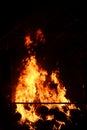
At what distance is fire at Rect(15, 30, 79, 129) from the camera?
5.37 metres

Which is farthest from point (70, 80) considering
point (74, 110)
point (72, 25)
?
point (72, 25)

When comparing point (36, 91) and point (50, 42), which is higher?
point (50, 42)

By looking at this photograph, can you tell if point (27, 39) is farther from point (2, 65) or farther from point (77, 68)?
point (77, 68)

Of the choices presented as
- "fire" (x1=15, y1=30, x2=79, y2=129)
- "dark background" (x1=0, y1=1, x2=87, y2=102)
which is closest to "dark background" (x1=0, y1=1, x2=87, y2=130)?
"dark background" (x1=0, y1=1, x2=87, y2=102)

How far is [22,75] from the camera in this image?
5.60 meters

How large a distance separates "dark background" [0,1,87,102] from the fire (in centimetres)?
20

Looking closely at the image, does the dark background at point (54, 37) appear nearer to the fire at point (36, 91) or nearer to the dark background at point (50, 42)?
the dark background at point (50, 42)

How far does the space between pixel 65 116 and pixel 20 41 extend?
5.23 feet

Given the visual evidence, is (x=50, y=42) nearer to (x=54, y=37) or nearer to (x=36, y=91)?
(x=54, y=37)

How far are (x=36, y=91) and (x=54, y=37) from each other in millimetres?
1037

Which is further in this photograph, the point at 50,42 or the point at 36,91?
the point at 50,42

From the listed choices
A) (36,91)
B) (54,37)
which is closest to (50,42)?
(54,37)

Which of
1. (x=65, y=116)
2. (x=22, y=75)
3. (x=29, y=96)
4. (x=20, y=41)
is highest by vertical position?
(x=20, y=41)

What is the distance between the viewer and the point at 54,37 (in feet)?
18.6
